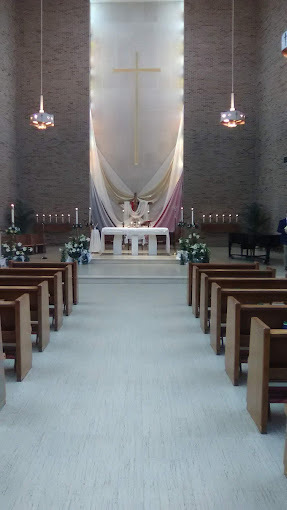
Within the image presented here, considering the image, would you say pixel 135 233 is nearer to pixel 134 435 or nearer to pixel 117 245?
pixel 117 245

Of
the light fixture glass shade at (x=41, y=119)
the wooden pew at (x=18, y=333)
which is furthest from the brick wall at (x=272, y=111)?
the wooden pew at (x=18, y=333)

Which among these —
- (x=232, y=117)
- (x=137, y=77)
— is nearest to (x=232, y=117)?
(x=232, y=117)

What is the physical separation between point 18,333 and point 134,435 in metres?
1.55

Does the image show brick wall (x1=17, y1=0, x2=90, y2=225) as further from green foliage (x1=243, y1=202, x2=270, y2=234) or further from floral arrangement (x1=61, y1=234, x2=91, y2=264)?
green foliage (x1=243, y1=202, x2=270, y2=234)

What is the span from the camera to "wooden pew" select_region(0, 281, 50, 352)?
218 inches

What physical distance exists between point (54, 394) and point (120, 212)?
49.2 ft

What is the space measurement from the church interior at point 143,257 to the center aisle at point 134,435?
15 mm

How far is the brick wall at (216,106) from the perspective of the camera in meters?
18.3

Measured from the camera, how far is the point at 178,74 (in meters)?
19.2

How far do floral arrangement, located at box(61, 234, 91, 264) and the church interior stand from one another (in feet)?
0.22

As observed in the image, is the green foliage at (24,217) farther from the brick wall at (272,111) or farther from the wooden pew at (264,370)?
the wooden pew at (264,370)

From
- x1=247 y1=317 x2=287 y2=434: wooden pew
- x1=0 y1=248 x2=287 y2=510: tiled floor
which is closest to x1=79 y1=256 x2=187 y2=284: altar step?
x1=0 y1=248 x2=287 y2=510: tiled floor

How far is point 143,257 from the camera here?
1495cm

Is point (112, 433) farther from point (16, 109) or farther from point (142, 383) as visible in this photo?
point (16, 109)
